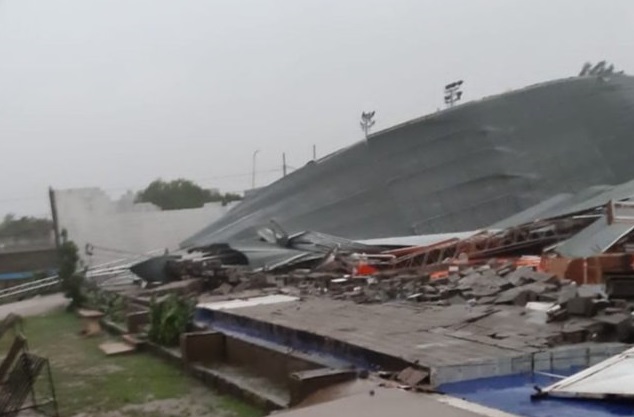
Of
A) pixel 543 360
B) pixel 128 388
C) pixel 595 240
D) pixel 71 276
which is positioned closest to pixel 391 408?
pixel 543 360

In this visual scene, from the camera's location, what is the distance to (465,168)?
76.7 ft

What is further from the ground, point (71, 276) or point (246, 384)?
point (71, 276)

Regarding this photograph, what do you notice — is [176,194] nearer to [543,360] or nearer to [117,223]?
[117,223]

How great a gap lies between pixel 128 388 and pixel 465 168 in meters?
16.5

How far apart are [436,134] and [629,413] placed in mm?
20100

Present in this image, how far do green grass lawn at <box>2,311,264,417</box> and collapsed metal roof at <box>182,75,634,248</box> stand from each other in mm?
11369

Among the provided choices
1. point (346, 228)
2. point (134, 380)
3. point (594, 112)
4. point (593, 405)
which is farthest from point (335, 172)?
point (593, 405)

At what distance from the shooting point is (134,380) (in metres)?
9.34

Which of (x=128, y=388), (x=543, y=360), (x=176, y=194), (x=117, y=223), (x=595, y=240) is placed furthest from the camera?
(x=176, y=194)

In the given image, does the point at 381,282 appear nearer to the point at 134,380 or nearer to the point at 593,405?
the point at 134,380

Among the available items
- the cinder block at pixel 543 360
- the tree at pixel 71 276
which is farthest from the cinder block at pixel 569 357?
the tree at pixel 71 276

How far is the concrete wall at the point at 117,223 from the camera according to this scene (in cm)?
2783

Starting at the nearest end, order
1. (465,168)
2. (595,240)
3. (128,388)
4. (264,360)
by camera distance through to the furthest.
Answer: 1. (264,360)
2. (128,388)
3. (595,240)
4. (465,168)

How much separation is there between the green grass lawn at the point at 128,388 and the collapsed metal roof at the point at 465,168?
11369 mm
